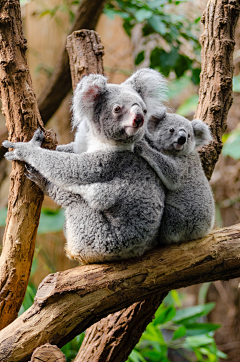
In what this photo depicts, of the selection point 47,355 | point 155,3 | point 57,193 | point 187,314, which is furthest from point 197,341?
point 155,3

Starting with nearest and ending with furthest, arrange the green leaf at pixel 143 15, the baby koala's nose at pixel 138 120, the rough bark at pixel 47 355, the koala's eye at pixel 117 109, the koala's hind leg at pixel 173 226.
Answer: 1. the rough bark at pixel 47 355
2. the baby koala's nose at pixel 138 120
3. the koala's eye at pixel 117 109
4. the koala's hind leg at pixel 173 226
5. the green leaf at pixel 143 15

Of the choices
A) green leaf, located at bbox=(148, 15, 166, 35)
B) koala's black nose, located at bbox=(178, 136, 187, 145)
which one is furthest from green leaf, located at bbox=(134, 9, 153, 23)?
koala's black nose, located at bbox=(178, 136, 187, 145)

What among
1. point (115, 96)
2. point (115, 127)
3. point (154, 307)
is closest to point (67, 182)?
point (115, 127)

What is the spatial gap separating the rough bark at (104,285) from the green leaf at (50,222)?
1.41m

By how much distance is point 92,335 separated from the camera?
7.93 ft

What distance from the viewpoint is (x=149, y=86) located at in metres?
2.21

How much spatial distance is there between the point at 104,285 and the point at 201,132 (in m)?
1.23

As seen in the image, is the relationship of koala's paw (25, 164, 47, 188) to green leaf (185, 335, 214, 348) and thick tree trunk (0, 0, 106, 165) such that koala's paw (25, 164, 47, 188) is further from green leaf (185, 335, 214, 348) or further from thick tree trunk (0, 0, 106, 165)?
green leaf (185, 335, 214, 348)

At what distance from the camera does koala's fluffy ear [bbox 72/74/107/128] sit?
197 cm

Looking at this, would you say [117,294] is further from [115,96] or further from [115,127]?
[115,96]

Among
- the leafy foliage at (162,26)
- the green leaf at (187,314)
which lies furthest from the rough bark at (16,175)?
the green leaf at (187,314)

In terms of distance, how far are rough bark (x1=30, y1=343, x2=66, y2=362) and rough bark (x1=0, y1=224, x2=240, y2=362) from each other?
96mm

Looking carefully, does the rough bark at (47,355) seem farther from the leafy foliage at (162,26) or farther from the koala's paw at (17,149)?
the leafy foliage at (162,26)

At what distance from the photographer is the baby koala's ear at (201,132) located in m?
2.37
